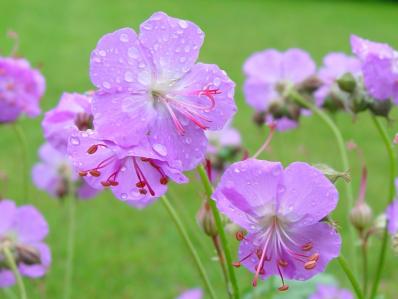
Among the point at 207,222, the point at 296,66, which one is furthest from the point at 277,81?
the point at 207,222

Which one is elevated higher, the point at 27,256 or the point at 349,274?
the point at 349,274

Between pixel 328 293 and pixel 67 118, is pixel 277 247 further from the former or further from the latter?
pixel 328 293

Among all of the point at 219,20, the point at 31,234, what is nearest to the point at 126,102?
the point at 31,234

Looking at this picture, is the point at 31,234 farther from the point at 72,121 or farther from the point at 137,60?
the point at 137,60

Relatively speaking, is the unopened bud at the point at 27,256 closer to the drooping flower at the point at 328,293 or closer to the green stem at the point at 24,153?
the green stem at the point at 24,153

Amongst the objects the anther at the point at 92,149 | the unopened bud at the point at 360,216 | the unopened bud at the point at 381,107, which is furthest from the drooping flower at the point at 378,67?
the anther at the point at 92,149

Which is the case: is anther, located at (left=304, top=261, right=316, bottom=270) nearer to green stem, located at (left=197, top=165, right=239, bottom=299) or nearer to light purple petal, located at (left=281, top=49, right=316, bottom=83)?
green stem, located at (left=197, top=165, right=239, bottom=299)
